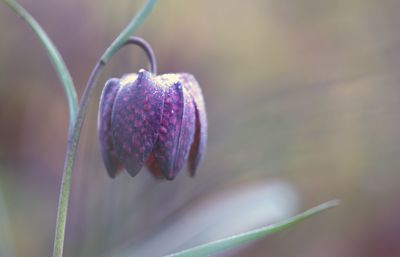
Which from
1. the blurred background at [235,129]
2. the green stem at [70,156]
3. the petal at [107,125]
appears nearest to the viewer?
the green stem at [70,156]

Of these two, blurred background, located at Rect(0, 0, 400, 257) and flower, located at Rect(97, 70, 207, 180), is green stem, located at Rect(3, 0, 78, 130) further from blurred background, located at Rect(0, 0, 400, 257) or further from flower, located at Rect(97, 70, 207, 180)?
blurred background, located at Rect(0, 0, 400, 257)

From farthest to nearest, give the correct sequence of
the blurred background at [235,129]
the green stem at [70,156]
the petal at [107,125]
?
the blurred background at [235,129] → the petal at [107,125] → the green stem at [70,156]

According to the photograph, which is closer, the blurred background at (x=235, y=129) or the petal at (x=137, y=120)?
the petal at (x=137, y=120)

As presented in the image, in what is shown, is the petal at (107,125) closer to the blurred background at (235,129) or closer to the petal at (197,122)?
the petal at (197,122)

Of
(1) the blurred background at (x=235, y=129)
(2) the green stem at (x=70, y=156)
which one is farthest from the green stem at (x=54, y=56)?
(1) the blurred background at (x=235, y=129)

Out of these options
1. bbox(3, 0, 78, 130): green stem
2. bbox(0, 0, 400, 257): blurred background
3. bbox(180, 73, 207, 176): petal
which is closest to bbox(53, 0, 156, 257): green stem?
bbox(3, 0, 78, 130): green stem

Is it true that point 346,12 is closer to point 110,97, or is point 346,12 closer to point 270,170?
point 270,170

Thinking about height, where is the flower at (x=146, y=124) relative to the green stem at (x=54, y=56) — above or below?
below

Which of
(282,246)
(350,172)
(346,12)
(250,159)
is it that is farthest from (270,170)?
(346,12)

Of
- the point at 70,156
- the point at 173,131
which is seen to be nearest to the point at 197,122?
the point at 173,131
